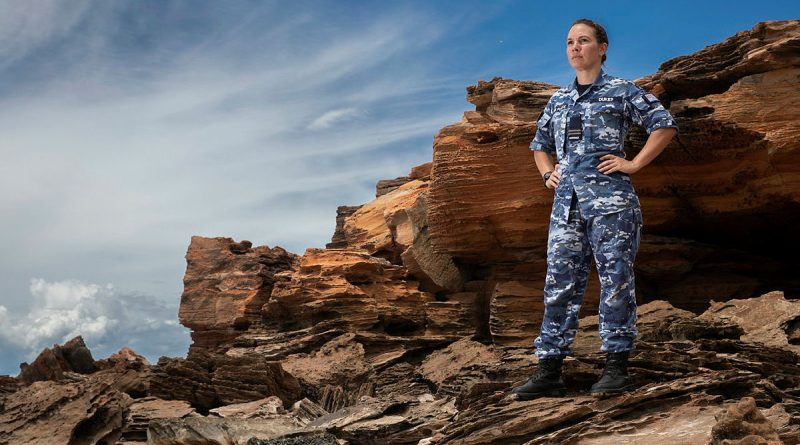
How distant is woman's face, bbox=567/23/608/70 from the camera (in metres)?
10.6

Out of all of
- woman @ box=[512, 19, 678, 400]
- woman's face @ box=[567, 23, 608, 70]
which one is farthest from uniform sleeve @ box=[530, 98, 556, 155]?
woman's face @ box=[567, 23, 608, 70]

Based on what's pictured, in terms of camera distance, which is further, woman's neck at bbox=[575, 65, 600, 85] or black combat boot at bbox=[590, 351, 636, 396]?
woman's neck at bbox=[575, 65, 600, 85]

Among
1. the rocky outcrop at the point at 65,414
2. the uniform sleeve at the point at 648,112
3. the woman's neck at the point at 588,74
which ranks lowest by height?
the rocky outcrop at the point at 65,414

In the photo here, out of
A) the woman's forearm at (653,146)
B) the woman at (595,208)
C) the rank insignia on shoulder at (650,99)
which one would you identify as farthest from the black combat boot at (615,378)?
the rank insignia on shoulder at (650,99)

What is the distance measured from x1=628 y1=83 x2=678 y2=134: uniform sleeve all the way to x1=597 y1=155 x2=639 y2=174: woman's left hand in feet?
1.65

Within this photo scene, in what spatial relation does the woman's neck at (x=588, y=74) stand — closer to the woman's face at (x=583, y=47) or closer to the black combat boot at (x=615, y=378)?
the woman's face at (x=583, y=47)

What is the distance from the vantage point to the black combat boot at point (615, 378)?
9.86 m

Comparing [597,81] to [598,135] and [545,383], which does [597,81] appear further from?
[545,383]

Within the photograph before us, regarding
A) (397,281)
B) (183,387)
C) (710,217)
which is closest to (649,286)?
(710,217)

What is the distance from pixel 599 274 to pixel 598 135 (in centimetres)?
159

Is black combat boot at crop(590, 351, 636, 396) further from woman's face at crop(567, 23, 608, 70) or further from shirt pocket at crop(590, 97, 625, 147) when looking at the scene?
woman's face at crop(567, 23, 608, 70)

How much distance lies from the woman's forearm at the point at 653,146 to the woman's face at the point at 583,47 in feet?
3.68

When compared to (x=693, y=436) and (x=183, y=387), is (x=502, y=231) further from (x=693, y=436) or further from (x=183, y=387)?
(x=693, y=436)

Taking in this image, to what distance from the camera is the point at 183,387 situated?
1908cm
